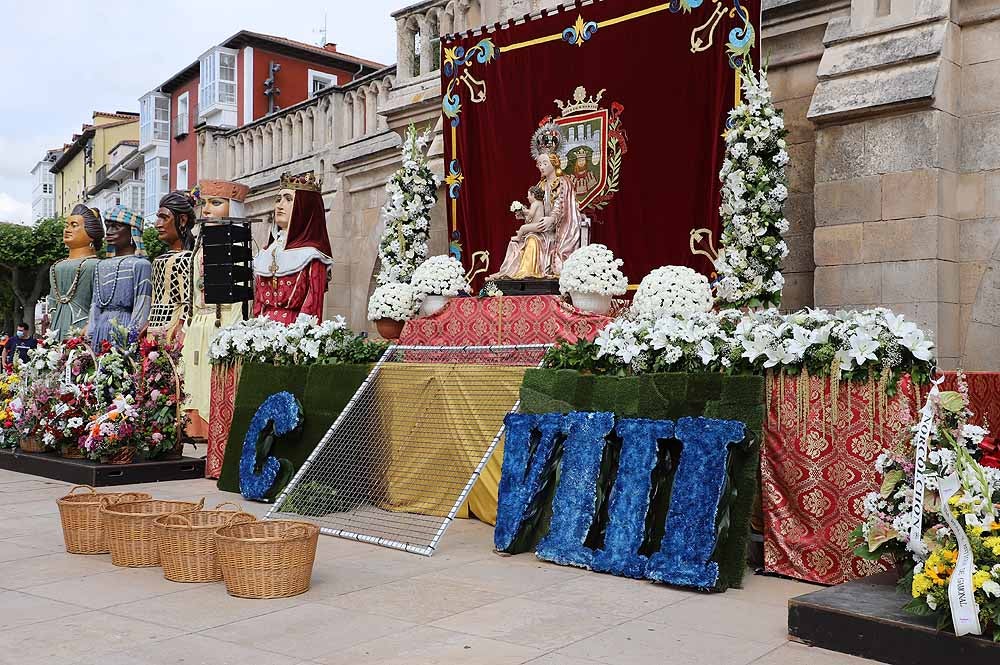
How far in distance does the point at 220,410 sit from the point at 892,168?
247 inches

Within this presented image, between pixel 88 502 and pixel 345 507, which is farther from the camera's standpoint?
pixel 345 507

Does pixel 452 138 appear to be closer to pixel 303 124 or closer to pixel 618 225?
pixel 618 225

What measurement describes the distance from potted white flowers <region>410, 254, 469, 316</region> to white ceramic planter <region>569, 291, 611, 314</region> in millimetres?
1332

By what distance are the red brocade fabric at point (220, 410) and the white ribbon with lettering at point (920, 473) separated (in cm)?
627

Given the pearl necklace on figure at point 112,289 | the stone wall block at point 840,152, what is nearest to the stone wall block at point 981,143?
the stone wall block at point 840,152

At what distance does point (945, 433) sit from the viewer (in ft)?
13.6

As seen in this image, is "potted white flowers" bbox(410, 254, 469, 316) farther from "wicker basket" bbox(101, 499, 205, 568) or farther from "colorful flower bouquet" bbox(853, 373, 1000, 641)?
"colorful flower bouquet" bbox(853, 373, 1000, 641)

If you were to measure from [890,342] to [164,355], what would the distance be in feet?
22.8

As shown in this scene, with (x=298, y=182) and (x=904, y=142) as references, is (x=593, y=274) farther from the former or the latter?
(x=298, y=182)

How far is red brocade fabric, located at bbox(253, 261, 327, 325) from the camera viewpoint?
394 inches

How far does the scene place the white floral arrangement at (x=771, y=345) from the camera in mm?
5023

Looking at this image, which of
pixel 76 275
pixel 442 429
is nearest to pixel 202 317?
pixel 76 275

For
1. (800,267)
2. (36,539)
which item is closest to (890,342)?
(800,267)

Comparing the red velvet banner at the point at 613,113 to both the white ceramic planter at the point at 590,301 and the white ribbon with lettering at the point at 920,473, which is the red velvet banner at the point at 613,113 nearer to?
the white ceramic planter at the point at 590,301
